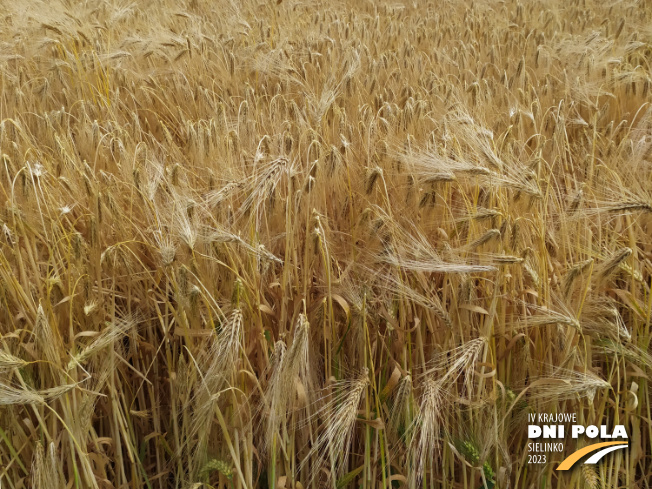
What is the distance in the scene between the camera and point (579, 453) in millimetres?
1111

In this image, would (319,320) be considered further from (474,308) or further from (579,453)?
(579,453)

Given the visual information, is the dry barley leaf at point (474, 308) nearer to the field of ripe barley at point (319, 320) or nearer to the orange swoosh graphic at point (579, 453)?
the field of ripe barley at point (319, 320)

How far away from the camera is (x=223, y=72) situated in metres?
2.50

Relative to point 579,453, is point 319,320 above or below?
above

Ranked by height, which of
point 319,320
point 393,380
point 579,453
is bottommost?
point 579,453

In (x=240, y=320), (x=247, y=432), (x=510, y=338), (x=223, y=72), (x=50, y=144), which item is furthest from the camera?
(x=223, y=72)

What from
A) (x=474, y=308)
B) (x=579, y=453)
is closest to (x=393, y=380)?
(x=474, y=308)

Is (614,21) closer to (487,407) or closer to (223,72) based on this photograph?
(223,72)

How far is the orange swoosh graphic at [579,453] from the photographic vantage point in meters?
1.11

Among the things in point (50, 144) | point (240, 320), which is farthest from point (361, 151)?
point (50, 144)

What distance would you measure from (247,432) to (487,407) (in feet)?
1.62

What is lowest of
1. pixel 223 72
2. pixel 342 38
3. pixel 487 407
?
pixel 487 407

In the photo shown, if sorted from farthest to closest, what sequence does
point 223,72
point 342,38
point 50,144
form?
point 342,38, point 223,72, point 50,144

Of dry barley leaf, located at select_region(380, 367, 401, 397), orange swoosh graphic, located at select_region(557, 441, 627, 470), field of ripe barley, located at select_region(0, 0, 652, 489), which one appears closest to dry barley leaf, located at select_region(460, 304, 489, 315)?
field of ripe barley, located at select_region(0, 0, 652, 489)
